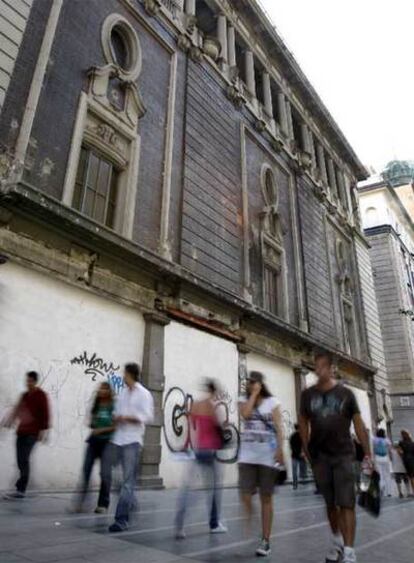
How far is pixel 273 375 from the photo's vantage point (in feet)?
49.5

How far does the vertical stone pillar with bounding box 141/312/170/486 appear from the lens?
950 cm

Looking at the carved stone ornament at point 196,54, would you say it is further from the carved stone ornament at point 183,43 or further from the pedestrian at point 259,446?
the pedestrian at point 259,446

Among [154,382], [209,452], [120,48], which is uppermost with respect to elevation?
[120,48]

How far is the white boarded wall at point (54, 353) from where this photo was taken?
7.59 metres

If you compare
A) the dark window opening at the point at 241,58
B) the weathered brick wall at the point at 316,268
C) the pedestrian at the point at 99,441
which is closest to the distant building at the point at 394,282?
the weathered brick wall at the point at 316,268

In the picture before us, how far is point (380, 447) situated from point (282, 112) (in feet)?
53.7

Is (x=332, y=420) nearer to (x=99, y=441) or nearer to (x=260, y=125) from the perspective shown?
(x=99, y=441)

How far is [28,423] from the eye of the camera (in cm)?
608

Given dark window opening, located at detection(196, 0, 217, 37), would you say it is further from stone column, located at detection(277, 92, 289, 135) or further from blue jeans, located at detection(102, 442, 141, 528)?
blue jeans, located at detection(102, 442, 141, 528)

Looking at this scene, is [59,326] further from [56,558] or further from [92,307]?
[56,558]

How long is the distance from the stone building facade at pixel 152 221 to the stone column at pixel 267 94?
0.30ft

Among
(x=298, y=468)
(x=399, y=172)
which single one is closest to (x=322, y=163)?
(x=298, y=468)

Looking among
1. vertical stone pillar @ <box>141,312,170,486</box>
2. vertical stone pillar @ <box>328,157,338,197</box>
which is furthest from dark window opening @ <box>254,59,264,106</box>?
vertical stone pillar @ <box>141,312,170,486</box>

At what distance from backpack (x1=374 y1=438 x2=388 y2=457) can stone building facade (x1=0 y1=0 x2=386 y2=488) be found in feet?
11.9
